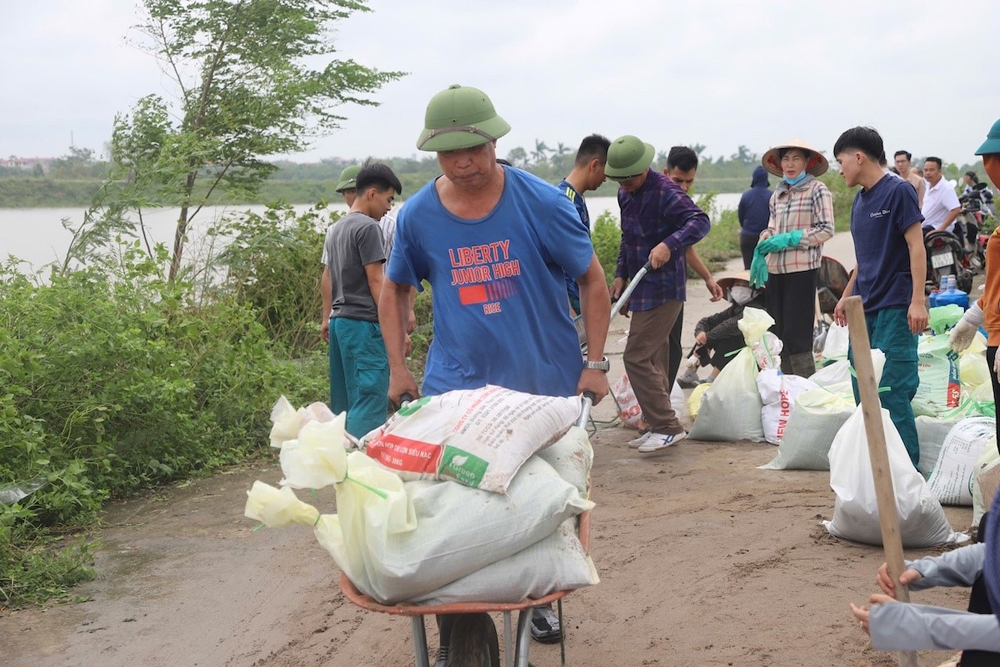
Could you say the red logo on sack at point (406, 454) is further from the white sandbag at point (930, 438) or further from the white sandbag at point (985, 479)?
the white sandbag at point (930, 438)

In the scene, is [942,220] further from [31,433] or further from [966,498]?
[31,433]

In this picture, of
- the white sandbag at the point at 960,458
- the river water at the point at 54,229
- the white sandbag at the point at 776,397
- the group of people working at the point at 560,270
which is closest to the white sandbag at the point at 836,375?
the white sandbag at the point at 776,397

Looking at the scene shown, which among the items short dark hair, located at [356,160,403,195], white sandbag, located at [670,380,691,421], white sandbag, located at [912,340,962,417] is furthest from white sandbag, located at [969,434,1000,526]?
short dark hair, located at [356,160,403,195]

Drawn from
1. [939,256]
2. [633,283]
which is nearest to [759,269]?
[633,283]

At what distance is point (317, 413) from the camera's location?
2.87 meters

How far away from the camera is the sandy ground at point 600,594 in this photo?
3.73 metres

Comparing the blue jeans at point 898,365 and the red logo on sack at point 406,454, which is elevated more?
the red logo on sack at point 406,454

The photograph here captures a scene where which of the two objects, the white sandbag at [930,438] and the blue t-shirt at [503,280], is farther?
the white sandbag at [930,438]

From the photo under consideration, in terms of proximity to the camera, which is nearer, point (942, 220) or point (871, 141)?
point (871, 141)

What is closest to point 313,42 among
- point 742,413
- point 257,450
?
point 257,450

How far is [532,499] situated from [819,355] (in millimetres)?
6714

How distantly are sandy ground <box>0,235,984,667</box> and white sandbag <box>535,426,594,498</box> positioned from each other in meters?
0.91

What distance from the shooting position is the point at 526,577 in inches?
105

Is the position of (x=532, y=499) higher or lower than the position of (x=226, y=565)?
higher
